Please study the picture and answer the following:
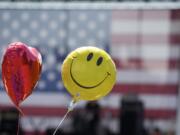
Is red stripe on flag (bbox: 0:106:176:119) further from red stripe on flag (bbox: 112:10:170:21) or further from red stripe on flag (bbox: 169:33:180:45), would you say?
red stripe on flag (bbox: 112:10:170:21)

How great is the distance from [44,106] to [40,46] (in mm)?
600

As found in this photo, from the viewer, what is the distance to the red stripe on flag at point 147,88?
5.86m

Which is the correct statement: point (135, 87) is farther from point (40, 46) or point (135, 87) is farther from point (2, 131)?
point (2, 131)

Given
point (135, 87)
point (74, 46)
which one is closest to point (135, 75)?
point (135, 87)

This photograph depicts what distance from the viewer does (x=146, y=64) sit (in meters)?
5.90

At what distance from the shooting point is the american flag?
5867mm

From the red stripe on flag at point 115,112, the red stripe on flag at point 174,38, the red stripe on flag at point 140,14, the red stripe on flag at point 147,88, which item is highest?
the red stripe on flag at point 140,14

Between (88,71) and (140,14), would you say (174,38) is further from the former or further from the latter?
(88,71)

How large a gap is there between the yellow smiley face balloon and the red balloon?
20 cm

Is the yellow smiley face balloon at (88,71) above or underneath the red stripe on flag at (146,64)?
above

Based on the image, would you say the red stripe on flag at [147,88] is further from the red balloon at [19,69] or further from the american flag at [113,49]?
the red balloon at [19,69]

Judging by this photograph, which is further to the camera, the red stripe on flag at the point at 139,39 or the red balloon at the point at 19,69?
the red stripe on flag at the point at 139,39

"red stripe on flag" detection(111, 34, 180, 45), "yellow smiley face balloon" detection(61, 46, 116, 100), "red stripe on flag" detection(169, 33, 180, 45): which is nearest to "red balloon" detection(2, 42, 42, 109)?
"yellow smiley face balloon" detection(61, 46, 116, 100)

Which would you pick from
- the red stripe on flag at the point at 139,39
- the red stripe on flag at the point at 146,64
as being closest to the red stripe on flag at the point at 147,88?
the red stripe on flag at the point at 146,64
